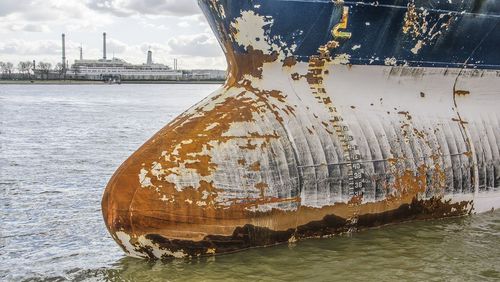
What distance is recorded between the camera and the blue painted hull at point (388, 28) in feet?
20.7

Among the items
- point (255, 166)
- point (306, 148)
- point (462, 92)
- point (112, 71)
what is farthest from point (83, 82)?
point (255, 166)

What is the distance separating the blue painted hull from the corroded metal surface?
3cm

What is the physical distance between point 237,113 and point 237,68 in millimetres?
774

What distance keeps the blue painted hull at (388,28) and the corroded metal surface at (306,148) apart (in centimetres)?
3

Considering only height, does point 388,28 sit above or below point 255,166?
above

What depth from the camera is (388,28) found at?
6762mm

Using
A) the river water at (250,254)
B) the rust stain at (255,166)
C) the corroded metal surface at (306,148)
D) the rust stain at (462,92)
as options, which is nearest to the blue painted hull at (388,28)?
the corroded metal surface at (306,148)

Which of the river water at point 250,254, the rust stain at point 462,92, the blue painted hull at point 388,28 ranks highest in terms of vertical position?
the blue painted hull at point 388,28

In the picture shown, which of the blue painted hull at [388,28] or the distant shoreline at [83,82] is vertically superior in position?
the distant shoreline at [83,82]

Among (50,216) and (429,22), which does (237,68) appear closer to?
(429,22)

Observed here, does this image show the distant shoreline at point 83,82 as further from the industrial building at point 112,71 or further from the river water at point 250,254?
the river water at point 250,254

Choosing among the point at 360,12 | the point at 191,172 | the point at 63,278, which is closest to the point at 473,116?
the point at 360,12

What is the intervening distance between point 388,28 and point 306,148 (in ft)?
6.01

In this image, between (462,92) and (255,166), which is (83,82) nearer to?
(462,92)
